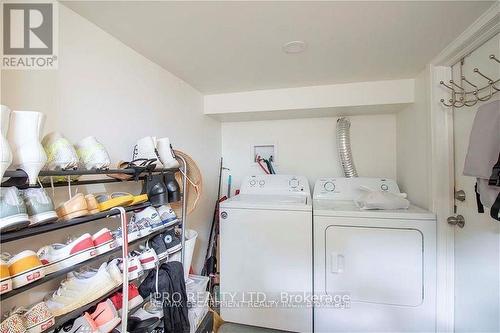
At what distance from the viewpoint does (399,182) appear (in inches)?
93.6

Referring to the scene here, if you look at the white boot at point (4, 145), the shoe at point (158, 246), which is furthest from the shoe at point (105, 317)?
the white boot at point (4, 145)

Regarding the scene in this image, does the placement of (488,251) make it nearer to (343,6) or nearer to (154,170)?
(343,6)

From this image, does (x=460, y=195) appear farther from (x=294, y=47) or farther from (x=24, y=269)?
(x=24, y=269)

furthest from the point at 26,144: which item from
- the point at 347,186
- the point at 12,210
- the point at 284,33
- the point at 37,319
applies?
the point at 347,186

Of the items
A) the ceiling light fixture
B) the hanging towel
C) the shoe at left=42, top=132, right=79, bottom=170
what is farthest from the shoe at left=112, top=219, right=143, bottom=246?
the hanging towel

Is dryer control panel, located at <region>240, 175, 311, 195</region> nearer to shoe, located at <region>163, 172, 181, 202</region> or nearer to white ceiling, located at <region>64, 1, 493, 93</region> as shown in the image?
white ceiling, located at <region>64, 1, 493, 93</region>

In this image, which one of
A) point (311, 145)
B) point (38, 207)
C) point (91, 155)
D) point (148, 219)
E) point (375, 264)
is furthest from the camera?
point (311, 145)

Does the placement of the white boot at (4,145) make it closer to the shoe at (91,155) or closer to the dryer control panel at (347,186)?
the shoe at (91,155)

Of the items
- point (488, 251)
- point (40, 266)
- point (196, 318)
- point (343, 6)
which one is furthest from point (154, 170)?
point (488, 251)

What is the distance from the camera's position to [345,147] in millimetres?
2404

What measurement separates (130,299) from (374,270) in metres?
1.60

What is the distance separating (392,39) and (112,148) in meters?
1.80

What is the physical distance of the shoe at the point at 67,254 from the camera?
0.80m

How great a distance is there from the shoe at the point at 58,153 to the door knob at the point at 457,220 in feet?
7.03
